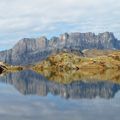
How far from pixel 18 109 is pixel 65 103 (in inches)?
565

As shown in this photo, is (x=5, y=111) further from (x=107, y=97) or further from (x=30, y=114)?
(x=107, y=97)

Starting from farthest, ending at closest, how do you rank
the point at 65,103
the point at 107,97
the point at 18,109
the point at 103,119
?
the point at 107,97 → the point at 65,103 → the point at 18,109 → the point at 103,119

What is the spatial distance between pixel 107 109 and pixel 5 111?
2066cm

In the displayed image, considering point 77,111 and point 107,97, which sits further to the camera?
point 107,97

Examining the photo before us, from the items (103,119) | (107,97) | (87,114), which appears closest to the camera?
(103,119)

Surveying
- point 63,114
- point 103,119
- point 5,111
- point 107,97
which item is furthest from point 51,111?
point 107,97

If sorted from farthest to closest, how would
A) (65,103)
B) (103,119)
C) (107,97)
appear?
(107,97), (65,103), (103,119)

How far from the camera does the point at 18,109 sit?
240 ft

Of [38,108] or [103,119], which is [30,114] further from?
[103,119]

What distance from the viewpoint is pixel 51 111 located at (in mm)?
69000

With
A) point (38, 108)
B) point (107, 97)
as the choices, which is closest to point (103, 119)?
point (38, 108)

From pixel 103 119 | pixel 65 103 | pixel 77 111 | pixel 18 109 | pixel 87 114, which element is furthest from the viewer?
pixel 65 103

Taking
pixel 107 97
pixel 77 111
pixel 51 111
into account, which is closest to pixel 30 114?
pixel 51 111

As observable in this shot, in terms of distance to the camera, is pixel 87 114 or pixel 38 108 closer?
pixel 87 114
